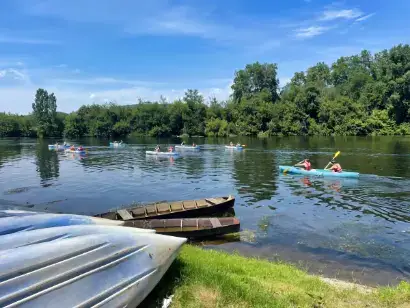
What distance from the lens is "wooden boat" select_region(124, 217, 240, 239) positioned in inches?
622

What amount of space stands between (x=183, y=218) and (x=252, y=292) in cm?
1023

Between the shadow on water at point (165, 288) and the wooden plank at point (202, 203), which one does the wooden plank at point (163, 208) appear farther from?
the shadow on water at point (165, 288)

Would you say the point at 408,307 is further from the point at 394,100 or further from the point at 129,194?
the point at 394,100

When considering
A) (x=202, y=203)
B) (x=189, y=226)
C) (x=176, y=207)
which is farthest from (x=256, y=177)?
(x=189, y=226)

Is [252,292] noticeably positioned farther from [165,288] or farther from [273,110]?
[273,110]

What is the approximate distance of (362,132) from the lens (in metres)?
102

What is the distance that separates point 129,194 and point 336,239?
15.9 metres

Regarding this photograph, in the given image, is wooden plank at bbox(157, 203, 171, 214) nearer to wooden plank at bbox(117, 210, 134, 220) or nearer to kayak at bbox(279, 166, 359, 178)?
wooden plank at bbox(117, 210, 134, 220)

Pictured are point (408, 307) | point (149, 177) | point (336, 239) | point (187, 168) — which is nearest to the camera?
point (408, 307)

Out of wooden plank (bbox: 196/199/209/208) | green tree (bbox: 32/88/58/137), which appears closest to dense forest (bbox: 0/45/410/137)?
green tree (bbox: 32/88/58/137)

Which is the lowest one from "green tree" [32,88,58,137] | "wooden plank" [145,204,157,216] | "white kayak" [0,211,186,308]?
"wooden plank" [145,204,157,216]

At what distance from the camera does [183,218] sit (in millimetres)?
17375

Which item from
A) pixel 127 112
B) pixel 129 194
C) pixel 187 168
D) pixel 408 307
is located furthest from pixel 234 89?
pixel 408 307

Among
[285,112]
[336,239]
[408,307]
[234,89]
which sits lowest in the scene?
[336,239]
